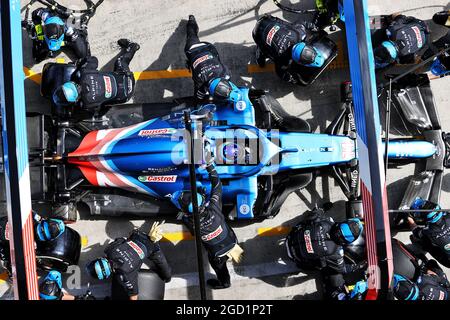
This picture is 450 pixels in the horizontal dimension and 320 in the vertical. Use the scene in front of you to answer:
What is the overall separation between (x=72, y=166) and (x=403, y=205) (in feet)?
16.1

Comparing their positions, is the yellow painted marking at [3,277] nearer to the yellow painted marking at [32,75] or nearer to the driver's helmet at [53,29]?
the yellow painted marking at [32,75]

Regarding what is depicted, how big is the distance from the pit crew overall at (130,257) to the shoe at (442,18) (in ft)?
17.2

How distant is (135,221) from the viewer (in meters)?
8.26

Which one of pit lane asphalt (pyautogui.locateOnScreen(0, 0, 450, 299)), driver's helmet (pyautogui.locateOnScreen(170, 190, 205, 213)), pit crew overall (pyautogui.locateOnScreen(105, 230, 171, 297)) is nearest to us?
driver's helmet (pyautogui.locateOnScreen(170, 190, 205, 213))

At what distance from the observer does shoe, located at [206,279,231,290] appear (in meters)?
7.88

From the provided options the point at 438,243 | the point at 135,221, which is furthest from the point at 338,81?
the point at 135,221

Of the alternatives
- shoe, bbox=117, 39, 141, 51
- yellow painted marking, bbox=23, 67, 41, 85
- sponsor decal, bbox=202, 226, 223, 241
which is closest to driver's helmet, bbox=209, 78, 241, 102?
shoe, bbox=117, 39, 141, 51

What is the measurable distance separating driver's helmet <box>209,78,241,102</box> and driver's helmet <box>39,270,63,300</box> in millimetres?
3227

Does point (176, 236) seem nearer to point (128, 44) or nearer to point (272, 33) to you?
point (128, 44)

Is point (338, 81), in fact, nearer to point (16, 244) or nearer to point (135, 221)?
point (135, 221)

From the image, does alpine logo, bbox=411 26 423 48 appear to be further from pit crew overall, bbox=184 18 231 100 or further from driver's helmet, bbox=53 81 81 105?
driver's helmet, bbox=53 81 81 105

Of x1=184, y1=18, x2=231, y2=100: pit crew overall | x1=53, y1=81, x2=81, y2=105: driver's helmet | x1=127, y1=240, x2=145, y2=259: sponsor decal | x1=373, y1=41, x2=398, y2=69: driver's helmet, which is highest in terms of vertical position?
x1=373, y1=41, x2=398, y2=69: driver's helmet

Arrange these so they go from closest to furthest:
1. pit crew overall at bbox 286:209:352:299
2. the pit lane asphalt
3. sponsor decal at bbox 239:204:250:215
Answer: pit crew overall at bbox 286:209:352:299 → sponsor decal at bbox 239:204:250:215 → the pit lane asphalt
